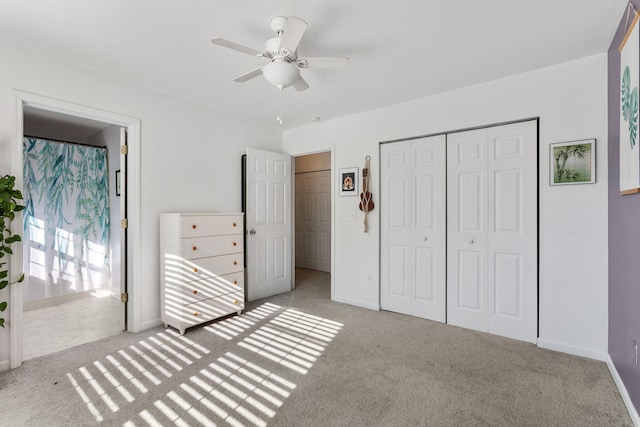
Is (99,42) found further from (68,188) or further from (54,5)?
(68,188)

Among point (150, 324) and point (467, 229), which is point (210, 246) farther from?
point (467, 229)

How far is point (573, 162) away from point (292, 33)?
240 cm

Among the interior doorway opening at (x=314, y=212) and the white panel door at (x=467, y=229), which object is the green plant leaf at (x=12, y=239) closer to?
the white panel door at (x=467, y=229)

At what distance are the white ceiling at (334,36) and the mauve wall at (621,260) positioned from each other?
0.39 m

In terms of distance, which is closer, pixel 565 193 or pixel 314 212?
pixel 565 193

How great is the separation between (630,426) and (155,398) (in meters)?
2.74

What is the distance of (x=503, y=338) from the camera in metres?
2.83

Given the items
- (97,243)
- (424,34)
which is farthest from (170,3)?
(97,243)

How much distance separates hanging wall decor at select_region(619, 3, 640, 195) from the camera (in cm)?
162

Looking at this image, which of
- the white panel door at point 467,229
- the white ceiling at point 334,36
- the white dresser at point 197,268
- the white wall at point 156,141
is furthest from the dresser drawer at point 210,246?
the white panel door at point 467,229

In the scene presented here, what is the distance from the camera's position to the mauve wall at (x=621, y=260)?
1717 millimetres

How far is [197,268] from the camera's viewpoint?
3.07m

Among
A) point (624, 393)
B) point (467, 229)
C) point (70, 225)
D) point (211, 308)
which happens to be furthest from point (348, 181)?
point (70, 225)

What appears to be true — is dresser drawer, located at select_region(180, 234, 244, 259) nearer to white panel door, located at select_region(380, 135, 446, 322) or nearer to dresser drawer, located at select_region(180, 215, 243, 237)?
dresser drawer, located at select_region(180, 215, 243, 237)
